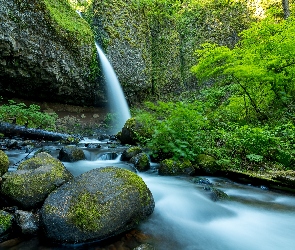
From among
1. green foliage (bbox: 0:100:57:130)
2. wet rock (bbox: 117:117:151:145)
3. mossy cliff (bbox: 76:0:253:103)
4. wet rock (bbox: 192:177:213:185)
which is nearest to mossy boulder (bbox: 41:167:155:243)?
wet rock (bbox: 192:177:213:185)

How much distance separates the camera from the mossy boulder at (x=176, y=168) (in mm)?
5715

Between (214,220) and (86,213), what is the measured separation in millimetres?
2071

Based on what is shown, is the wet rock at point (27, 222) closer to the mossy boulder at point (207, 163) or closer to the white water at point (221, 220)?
the white water at point (221, 220)

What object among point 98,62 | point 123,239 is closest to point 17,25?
point 98,62

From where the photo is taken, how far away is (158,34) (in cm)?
1814

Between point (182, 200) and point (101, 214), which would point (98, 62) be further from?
point (101, 214)

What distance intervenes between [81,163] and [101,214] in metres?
3.69

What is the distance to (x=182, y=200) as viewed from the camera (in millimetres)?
4496

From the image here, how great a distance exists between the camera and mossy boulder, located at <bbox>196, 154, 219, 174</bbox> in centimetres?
580

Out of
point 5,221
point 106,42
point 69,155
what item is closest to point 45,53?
point 106,42

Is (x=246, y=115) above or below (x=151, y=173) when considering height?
above

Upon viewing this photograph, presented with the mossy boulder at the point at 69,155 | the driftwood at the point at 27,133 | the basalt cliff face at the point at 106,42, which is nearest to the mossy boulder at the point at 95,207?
the mossy boulder at the point at 69,155

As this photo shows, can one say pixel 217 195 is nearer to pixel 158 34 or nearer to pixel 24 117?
pixel 24 117

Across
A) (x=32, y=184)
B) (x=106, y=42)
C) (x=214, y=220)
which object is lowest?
(x=214, y=220)
